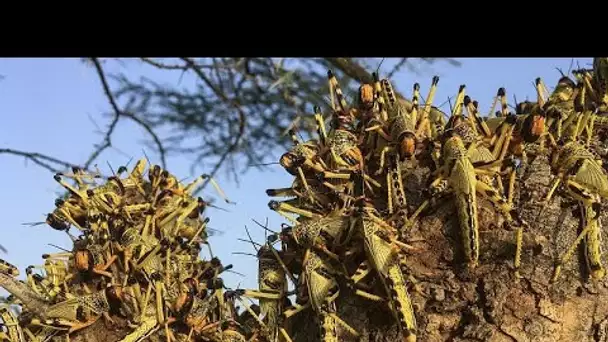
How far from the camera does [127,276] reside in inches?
41.8

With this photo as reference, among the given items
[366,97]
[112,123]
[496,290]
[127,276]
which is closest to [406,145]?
[366,97]

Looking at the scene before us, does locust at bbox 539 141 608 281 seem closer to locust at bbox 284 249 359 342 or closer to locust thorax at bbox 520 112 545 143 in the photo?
locust thorax at bbox 520 112 545 143

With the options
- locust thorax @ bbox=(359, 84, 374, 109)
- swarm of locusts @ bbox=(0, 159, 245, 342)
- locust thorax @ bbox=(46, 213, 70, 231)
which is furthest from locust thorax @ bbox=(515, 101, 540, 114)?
locust thorax @ bbox=(46, 213, 70, 231)

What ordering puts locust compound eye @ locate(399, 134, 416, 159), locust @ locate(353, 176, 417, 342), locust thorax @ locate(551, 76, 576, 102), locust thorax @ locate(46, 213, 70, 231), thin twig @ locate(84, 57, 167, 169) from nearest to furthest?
locust @ locate(353, 176, 417, 342)
locust compound eye @ locate(399, 134, 416, 159)
locust thorax @ locate(551, 76, 576, 102)
locust thorax @ locate(46, 213, 70, 231)
thin twig @ locate(84, 57, 167, 169)

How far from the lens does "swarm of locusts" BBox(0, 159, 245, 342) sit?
3.35 feet

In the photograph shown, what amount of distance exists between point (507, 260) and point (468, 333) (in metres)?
0.11

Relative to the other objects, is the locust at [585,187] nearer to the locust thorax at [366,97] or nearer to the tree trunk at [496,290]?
the tree trunk at [496,290]

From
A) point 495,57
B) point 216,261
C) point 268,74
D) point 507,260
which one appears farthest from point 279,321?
point 268,74

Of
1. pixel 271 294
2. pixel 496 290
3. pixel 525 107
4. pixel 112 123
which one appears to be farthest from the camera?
pixel 112 123

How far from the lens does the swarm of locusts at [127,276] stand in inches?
40.2

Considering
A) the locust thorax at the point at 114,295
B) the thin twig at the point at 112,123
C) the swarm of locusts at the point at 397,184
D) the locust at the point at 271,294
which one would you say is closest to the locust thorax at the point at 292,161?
the swarm of locusts at the point at 397,184

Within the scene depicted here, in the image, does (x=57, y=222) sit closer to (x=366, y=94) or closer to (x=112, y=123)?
(x=366, y=94)
